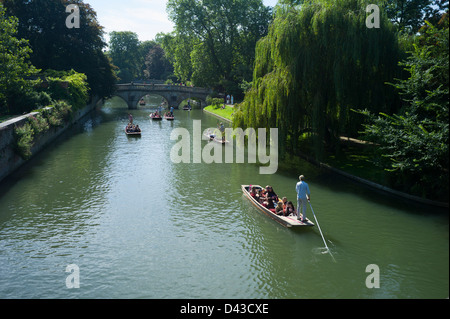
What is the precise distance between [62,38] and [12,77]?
23367mm

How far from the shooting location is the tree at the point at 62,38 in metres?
50.1

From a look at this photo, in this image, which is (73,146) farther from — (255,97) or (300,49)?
(300,49)

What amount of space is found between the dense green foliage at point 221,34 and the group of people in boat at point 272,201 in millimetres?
46043

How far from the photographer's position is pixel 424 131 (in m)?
16.2

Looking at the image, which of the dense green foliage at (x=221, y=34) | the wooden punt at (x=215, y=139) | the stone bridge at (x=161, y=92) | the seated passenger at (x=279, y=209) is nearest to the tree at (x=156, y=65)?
the stone bridge at (x=161, y=92)

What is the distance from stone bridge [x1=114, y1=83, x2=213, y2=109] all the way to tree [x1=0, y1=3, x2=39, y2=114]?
3531cm

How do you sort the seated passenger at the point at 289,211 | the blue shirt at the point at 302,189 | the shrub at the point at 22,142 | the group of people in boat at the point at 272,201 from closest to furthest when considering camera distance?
1. the blue shirt at the point at 302,189
2. the seated passenger at the point at 289,211
3. the group of people in boat at the point at 272,201
4. the shrub at the point at 22,142

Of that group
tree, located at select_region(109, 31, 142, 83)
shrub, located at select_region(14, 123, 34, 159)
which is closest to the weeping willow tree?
shrub, located at select_region(14, 123, 34, 159)

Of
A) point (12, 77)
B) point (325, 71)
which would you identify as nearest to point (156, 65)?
point (12, 77)

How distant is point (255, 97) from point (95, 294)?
1682 cm

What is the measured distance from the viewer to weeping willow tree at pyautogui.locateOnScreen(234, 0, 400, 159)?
70.7 feet

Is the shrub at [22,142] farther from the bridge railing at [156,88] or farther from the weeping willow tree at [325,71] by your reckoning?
the bridge railing at [156,88]

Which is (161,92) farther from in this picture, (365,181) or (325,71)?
(365,181)
